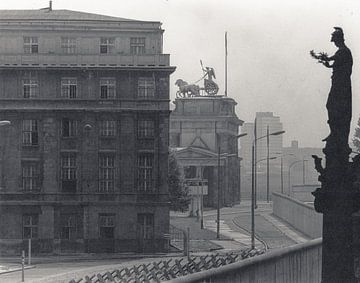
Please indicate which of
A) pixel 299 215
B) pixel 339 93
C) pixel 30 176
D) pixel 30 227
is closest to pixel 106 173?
pixel 30 176

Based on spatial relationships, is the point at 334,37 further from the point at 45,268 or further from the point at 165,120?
the point at 165,120

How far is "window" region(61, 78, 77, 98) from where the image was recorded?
59531 millimetres

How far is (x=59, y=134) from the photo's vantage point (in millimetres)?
59344

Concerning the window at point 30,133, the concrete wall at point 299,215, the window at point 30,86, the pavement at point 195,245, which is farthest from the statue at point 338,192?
the window at point 30,86

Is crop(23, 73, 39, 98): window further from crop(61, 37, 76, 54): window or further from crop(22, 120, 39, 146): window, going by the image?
crop(61, 37, 76, 54): window

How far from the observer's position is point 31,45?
61.8 metres

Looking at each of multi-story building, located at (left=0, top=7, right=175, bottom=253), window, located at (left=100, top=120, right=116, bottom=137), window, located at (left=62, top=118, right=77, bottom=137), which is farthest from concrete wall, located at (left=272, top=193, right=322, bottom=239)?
window, located at (left=62, top=118, right=77, bottom=137)

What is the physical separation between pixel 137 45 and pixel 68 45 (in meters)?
5.08

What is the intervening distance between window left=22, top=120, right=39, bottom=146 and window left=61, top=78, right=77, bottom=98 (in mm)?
2883

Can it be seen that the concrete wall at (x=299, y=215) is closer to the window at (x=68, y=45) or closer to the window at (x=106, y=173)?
the window at (x=106, y=173)

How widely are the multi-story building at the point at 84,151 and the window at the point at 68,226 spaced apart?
70 millimetres

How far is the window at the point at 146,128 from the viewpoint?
197 ft

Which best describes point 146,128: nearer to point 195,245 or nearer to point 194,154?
point 195,245

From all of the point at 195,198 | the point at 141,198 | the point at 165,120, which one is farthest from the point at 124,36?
the point at 195,198
